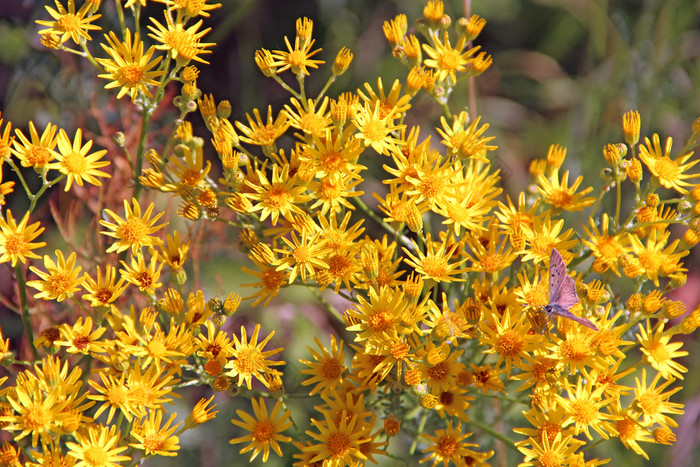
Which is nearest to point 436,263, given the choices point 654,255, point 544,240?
point 544,240

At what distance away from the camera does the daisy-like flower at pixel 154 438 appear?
1.66 metres

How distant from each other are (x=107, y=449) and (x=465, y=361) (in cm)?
108

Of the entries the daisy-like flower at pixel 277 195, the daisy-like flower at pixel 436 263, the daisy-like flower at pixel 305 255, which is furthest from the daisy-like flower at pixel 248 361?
the daisy-like flower at pixel 436 263

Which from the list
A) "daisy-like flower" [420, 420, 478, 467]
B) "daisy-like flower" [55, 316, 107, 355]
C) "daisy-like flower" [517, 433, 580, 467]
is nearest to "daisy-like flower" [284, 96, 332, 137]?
"daisy-like flower" [55, 316, 107, 355]

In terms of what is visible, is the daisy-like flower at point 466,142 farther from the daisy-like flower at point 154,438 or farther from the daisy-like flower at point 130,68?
the daisy-like flower at point 154,438

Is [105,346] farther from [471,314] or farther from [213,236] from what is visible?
[213,236]

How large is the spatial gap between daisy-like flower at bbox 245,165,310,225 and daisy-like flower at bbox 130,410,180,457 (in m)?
0.61

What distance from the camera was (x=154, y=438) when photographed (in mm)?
1679

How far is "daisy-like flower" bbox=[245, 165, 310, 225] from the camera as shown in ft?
5.59

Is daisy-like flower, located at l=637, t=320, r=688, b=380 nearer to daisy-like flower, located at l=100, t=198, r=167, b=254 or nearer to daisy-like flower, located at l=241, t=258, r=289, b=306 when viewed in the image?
daisy-like flower, located at l=241, t=258, r=289, b=306

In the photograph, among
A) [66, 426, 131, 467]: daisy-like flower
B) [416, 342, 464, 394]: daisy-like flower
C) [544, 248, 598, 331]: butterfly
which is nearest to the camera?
[544, 248, 598, 331]: butterfly

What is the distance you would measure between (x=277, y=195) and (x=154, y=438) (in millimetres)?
740

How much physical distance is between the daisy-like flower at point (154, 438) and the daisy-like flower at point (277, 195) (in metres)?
0.61

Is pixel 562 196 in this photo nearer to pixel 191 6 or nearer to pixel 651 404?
pixel 651 404
